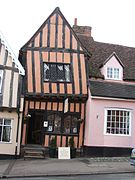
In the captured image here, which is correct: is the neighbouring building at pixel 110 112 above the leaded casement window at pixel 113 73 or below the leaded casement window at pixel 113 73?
below

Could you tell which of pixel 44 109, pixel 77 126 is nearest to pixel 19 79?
pixel 44 109

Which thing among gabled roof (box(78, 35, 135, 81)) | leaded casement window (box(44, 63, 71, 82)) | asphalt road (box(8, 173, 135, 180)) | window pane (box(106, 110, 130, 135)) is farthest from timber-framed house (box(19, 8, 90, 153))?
asphalt road (box(8, 173, 135, 180))

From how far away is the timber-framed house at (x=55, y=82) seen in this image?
19172 millimetres

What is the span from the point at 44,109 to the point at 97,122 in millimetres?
3220

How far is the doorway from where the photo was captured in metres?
20.7

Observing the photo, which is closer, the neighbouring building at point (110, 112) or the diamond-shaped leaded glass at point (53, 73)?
the neighbouring building at point (110, 112)

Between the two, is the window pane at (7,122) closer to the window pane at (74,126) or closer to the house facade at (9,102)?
the house facade at (9,102)

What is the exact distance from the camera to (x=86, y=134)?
754 inches

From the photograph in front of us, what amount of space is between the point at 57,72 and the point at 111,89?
347 centimetres

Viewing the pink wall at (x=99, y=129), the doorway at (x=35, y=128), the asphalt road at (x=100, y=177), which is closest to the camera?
the asphalt road at (x=100, y=177)

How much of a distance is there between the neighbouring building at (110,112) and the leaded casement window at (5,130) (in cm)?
447

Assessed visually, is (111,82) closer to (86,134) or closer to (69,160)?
(86,134)

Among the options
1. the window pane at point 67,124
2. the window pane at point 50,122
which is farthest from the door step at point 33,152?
the window pane at point 67,124

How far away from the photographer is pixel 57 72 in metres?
19.9
